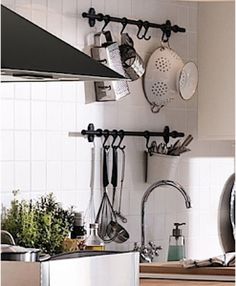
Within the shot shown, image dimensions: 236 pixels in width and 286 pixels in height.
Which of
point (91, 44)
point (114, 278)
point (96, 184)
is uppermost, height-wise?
point (91, 44)

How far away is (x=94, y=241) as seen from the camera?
347 cm

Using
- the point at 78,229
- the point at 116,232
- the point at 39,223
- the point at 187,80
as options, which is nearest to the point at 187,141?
the point at 187,80

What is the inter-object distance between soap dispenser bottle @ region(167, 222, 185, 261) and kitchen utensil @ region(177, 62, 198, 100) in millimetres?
623

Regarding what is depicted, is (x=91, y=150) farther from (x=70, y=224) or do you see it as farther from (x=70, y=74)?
A: (x=70, y=74)

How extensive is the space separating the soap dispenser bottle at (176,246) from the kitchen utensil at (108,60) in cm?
64

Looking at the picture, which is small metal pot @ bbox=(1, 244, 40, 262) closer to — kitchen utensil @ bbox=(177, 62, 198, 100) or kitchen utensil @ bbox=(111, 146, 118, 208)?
kitchen utensil @ bbox=(111, 146, 118, 208)

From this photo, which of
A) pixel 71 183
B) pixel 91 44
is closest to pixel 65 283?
pixel 71 183

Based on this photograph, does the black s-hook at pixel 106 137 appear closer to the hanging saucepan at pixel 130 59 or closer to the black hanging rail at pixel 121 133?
the black hanging rail at pixel 121 133

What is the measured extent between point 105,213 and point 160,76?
69cm

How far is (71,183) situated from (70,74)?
155 centimetres

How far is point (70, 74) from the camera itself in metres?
2.24

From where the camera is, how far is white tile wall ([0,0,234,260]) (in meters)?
3.54

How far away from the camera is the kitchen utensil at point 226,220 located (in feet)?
15.0

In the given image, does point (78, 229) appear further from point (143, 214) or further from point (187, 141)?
point (187, 141)
